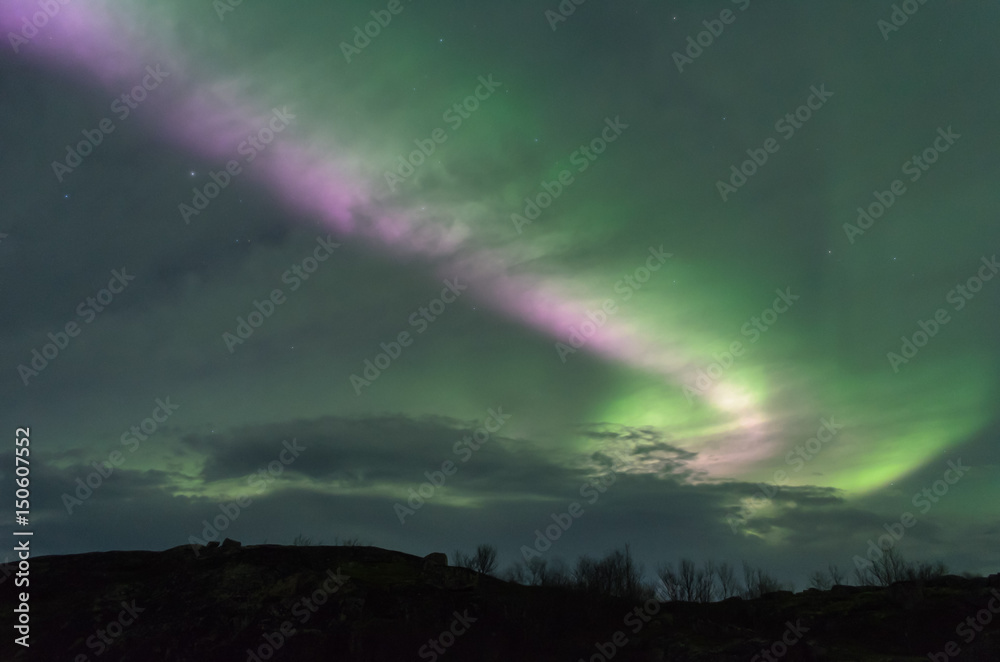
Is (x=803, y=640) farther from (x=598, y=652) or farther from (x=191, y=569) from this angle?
(x=191, y=569)

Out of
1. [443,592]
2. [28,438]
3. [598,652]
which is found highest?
[28,438]

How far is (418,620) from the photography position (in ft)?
195

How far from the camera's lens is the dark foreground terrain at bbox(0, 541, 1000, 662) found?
55750 mm

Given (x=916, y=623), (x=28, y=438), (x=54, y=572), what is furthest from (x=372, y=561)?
(x=916, y=623)

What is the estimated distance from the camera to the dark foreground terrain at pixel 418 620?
5575 cm

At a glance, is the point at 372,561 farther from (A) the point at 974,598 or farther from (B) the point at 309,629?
(A) the point at 974,598

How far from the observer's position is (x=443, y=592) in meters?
63.6

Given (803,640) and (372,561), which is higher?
(372,561)

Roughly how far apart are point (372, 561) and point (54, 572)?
3539 centimetres

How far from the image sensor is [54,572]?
72.5m

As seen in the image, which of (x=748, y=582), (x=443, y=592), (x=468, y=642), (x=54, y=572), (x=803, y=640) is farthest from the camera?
(x=748, y=582)

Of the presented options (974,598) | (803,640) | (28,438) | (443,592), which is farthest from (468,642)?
(974,598)

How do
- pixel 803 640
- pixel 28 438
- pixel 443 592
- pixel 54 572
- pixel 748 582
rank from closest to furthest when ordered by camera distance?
pixel 28 438 → pixel 803 640 → pixel 443 592 → pixel 54 572 → pixel 748 582

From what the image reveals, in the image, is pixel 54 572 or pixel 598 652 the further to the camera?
pixel 54 572
